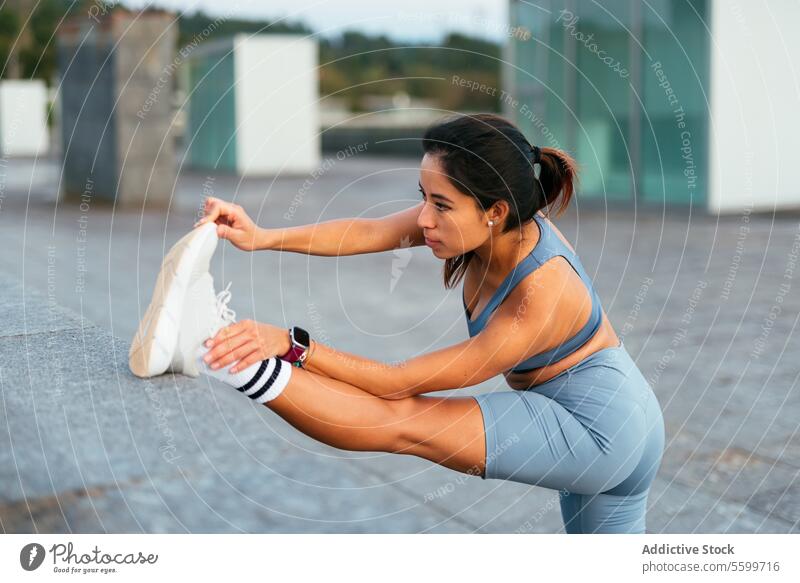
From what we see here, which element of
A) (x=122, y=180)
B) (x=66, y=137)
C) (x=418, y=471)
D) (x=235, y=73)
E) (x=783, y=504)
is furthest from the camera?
(x=235, y=73)

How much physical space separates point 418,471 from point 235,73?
17.5 m

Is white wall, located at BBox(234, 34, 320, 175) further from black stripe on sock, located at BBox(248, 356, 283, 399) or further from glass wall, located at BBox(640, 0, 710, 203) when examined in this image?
black stripe on sock, located at BBox(248, 356, 283, 399)

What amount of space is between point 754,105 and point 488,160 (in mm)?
10529

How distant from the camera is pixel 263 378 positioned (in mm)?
1795

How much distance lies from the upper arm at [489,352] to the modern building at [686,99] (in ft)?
33.1

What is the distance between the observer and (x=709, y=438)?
4.11 metres

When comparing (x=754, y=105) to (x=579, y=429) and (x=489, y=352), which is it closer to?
(x=579, y=429)

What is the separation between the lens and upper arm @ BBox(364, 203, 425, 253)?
7.46 ft

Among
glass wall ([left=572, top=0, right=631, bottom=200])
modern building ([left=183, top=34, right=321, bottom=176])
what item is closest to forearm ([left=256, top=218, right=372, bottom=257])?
glass wall ([left=572, top=0, right=631, bottom=200])

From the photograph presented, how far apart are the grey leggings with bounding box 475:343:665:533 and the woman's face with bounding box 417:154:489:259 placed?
1.00ft
